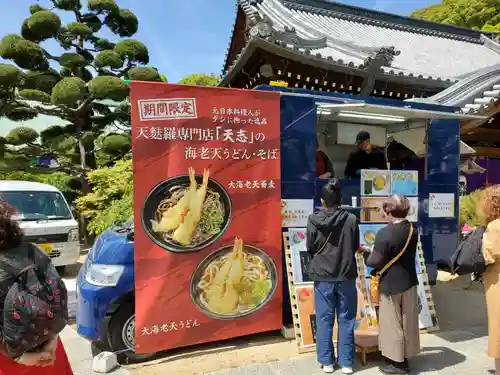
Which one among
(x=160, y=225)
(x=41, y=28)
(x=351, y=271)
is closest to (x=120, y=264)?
(x=160, y=225)

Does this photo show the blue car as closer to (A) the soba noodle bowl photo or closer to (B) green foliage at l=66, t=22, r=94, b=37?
(A) the soba noodle bowl photo

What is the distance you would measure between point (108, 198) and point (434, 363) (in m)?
8.62

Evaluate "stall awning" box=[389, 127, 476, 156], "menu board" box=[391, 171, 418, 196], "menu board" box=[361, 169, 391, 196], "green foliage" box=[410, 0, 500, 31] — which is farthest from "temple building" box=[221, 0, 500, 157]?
"green foliage" box=[410, 0, 500, 31]

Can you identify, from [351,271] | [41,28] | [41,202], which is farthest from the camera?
[41,28]

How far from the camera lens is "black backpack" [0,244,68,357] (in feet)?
5.90

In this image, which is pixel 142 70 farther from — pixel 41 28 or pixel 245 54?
pixel 245 54

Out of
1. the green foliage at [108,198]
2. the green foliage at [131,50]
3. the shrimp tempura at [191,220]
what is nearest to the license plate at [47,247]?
the green foliage at [108,198]

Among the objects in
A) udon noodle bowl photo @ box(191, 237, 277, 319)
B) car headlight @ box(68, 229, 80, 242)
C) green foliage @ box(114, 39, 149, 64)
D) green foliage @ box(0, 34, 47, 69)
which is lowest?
udon noodle bowl photo @ box(191, 237, 277, 319)

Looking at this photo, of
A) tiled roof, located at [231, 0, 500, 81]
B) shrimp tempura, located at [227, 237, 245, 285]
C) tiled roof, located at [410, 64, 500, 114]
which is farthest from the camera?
tiled roof, located at [231, 0, 500, 81]

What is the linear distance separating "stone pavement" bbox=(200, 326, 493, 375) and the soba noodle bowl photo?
4.70ft

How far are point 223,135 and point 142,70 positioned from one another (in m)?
9.09

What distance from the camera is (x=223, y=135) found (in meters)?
4.40

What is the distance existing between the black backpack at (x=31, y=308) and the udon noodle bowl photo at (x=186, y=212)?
211 cm

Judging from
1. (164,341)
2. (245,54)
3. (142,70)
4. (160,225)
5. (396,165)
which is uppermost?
(142,70)
